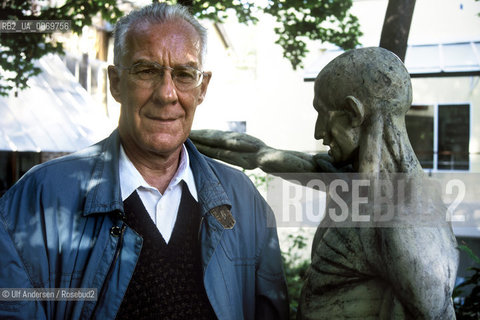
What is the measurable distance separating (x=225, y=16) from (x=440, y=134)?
8.35 ft

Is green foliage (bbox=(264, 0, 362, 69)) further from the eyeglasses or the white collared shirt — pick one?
the white collared shirt

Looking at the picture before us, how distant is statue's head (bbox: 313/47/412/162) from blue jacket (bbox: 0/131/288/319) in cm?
59

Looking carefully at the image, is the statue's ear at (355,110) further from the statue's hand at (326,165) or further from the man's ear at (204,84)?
the man's ear at (204,84)

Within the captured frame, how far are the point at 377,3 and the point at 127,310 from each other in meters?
3.32

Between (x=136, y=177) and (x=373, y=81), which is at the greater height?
(x=373, y=81)

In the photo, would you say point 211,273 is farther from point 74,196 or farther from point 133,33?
point 133,33

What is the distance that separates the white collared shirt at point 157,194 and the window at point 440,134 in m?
3.10

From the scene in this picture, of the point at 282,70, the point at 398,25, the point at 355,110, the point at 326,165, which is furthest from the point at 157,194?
the point at 282,70

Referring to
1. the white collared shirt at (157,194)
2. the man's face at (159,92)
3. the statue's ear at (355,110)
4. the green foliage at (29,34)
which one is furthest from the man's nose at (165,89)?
the green foliage at (29,34)

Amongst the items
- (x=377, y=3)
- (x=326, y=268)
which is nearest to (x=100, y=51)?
(x=377, y=3)

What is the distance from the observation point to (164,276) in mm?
1986

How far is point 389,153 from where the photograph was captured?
1.86m

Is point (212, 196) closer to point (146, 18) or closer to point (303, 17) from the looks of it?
point (146, 18)

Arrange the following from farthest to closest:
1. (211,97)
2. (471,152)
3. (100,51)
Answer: (100,51), (211,97), (471,152)
